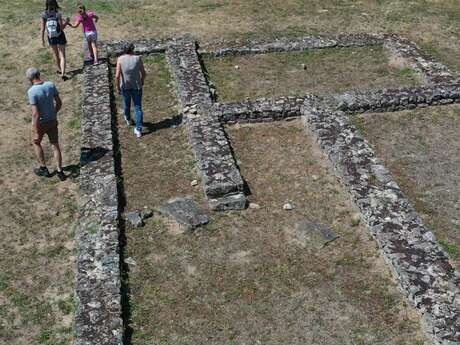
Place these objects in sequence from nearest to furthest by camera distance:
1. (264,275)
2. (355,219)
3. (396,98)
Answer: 1. (264,275)
2. (355,219)
3. (396,98)

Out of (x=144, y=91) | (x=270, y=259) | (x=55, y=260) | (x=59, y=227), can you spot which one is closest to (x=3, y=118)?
(x=144, y=91)

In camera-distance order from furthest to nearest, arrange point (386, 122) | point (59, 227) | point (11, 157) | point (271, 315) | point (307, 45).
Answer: point (307, 45) → point (386, 122) → point (11, 157) → point (59, 227) → point (271, 315)

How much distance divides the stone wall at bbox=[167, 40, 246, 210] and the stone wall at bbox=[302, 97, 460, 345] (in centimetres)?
202

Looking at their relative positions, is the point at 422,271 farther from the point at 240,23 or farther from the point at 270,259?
the point at 240,23

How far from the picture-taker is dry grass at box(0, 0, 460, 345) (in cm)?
836

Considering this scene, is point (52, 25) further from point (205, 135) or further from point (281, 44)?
point (281, 44)

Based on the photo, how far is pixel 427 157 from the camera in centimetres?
1161

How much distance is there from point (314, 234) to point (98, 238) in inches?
138

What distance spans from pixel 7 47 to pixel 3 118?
4805mm

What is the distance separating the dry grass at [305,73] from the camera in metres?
14.5

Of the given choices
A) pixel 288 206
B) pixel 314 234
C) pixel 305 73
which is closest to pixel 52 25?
pixel 305 73

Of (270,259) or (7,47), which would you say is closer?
(270,259)

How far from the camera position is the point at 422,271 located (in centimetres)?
820

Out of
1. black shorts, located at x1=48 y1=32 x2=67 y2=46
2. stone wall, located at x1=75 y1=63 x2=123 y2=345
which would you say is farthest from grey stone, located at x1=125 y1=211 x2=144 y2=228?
black shorts, located at x1=48 y1=32 x2=67 y2=46
